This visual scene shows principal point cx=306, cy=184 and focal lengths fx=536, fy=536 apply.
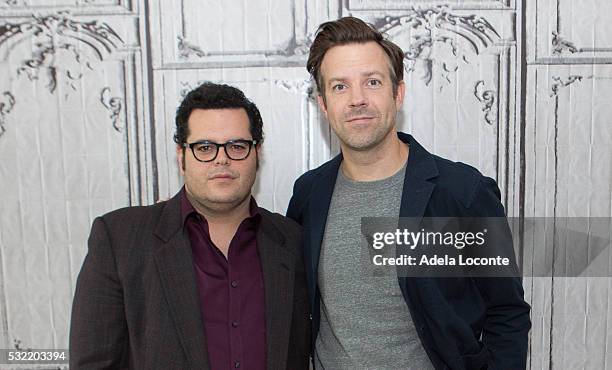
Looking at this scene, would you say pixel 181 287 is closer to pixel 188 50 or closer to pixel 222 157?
pixel 222 157

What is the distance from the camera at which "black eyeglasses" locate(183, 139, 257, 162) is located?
1437 mm

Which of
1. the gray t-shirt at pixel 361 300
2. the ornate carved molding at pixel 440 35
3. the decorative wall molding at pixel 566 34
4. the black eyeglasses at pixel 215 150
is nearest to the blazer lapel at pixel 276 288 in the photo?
the gray t-shirt at pixel 361 300

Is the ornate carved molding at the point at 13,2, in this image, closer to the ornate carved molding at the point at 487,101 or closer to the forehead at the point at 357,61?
the forehead at the point at 357,61

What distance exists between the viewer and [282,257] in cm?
151

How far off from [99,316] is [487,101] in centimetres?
150

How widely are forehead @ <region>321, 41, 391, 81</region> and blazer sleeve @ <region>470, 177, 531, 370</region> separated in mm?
433

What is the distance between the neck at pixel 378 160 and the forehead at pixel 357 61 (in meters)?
0.19

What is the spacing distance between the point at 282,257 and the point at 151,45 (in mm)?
966

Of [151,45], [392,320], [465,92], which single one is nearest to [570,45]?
[465,92]

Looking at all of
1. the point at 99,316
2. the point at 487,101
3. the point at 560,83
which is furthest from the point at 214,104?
the point at 560,83

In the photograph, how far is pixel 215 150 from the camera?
56.7 inches

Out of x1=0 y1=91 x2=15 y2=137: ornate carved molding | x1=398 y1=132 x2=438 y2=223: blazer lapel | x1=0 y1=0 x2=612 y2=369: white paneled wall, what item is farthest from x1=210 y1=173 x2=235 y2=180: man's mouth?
x1=0 y1=91 x2=15 y2=137: ornate carved molding

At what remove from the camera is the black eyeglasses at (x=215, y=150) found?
1.44 meters

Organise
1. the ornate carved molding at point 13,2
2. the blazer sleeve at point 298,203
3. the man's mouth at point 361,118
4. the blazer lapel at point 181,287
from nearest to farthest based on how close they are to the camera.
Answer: the blazer lapel at point 181,287 < the man's mouth at point 361,118 < the blazer sleeve at point 298,203 < the ornate carved molding at point 13,2
